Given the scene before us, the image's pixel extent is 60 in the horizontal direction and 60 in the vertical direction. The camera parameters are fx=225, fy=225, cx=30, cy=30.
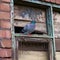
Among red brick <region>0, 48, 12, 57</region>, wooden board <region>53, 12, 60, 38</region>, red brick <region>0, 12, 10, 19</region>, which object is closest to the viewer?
red brick <region>0, 48, 12, 57</region>

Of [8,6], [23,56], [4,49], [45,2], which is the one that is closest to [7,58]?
[4,49]

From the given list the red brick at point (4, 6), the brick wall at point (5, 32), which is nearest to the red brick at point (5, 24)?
the brick wall at point (5, 32)

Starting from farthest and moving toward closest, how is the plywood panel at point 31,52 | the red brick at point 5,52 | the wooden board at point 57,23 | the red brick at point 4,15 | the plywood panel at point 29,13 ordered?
1. the wooden board at point 57,23
2. the plywood panel at point 29,13
3. the plywood panel at point 31,52
4. the red brick at point 4,15
5. the red brick at point 5,52

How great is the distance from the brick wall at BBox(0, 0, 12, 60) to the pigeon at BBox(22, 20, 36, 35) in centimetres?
26

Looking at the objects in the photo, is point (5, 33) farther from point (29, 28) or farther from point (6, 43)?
point (29, 28)

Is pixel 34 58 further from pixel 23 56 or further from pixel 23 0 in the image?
pixel 23 0

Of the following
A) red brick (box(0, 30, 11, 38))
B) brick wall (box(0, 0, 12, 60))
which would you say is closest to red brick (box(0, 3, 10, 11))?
brick wall (box(0, 0, 12, 60))

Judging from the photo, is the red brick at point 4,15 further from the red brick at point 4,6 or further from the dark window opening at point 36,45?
the dark window opening at point 36,45

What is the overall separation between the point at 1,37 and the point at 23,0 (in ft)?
1.89

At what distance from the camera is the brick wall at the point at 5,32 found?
99.5 inches

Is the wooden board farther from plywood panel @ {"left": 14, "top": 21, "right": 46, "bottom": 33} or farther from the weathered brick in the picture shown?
the weathered brick

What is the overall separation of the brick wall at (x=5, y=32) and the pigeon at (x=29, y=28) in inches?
10.1

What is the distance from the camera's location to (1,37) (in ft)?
8.36

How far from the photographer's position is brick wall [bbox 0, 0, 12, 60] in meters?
2.53
